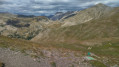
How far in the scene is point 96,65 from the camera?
95.8 ft

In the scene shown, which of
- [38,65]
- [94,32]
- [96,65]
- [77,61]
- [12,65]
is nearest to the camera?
[12,65]

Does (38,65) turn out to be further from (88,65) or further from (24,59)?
(88,65)

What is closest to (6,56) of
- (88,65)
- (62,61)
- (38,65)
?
(38,65)

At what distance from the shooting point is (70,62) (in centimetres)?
3034

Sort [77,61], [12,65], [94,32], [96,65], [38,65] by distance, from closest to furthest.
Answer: [12,65], [38,65], [96,65], [77,61], [94,32]

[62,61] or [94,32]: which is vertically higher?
[62,61]

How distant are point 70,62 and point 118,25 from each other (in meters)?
150

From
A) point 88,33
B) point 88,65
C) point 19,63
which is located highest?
point 19,63

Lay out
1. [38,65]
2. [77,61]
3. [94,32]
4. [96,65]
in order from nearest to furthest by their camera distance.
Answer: [38,65], [96,65], [77,61], [94,32]

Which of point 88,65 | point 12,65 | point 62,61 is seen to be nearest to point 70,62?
point 62,61

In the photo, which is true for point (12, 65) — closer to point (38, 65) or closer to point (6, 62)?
point (6, 62)

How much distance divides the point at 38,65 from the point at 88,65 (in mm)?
10795

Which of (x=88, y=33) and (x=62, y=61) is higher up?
(x=62, y=61)

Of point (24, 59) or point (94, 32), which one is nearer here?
point (24, 59)
